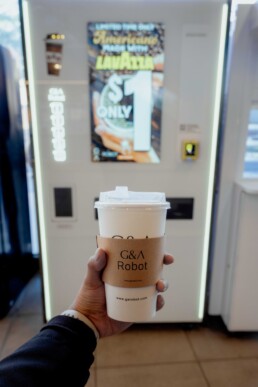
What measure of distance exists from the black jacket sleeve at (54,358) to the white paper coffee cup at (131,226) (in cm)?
11

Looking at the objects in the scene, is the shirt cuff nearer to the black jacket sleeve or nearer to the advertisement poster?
the black jacket sleeve

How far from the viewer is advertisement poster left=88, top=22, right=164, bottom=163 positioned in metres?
1.52

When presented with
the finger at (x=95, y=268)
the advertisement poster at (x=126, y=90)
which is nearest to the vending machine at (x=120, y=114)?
the advertisement poster at (x=126, y=90)

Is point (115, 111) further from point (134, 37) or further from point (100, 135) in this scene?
point (134, 37)

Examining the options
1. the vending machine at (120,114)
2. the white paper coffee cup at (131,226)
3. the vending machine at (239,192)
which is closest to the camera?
the white paper coffee cup at (131,226)

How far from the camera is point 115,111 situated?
1.61 metres

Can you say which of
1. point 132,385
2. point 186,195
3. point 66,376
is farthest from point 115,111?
point 132,385

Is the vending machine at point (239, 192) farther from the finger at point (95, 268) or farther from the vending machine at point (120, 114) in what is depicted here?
the finger at point (95, 268)

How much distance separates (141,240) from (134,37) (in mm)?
1213

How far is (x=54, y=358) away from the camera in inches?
27.0

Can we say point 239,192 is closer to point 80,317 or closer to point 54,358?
point 80,317

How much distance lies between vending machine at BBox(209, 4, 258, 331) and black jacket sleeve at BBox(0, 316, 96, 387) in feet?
3.98

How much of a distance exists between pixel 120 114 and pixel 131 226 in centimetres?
102

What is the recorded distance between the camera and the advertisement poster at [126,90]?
1.52 metres
